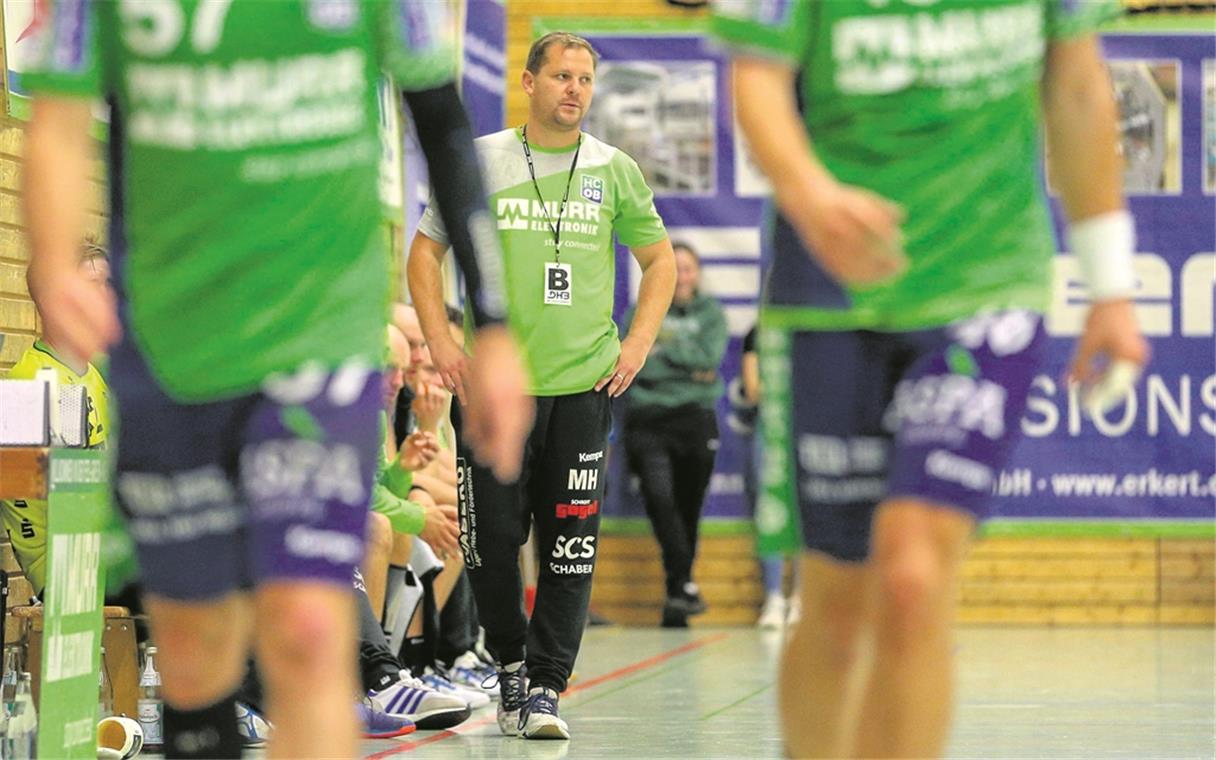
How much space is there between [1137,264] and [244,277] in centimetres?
996

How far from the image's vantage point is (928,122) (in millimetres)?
3334

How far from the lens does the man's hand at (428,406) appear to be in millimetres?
7730

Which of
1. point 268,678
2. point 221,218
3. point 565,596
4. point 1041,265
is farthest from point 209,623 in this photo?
point 565,596

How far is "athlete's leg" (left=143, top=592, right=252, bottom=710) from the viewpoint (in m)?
3.16

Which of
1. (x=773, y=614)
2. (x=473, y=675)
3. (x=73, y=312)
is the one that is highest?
(x=73, y=312)

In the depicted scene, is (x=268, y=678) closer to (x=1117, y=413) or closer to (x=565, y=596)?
(x=565, y=596)

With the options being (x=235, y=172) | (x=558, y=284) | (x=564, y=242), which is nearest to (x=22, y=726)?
(x=558, y=284)

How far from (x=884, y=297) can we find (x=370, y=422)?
0.83 m

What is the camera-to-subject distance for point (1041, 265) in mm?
3416

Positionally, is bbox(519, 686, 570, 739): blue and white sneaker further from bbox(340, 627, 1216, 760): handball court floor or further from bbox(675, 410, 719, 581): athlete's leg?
bbox(675, 410, 719, 581): athlete's leg

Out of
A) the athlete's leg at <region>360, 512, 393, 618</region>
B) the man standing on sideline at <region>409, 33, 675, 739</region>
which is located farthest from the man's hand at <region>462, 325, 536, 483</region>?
the athlete's leg at <region>360, 512, 393, 618</region>

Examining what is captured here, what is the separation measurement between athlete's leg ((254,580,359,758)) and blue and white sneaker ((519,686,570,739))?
11.4 ft

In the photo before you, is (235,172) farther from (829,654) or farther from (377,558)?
(377,558)

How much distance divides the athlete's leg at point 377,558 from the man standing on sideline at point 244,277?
397 cm
